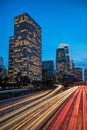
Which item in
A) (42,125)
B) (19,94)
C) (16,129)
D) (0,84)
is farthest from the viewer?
(0,84)

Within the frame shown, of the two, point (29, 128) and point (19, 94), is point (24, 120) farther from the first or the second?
point (19, 94)

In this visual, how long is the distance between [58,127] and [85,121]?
4.65 m

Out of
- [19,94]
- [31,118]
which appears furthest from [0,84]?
[31,118]

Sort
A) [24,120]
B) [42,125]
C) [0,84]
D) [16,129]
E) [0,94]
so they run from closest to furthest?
[16,129] → [42,125] → [24,120] → [0,94] → [0,84]

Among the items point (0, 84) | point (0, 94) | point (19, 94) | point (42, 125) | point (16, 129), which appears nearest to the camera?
point (16, 129)

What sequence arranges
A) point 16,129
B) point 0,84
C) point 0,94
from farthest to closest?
point 0,84, point 0,94, point 16,129

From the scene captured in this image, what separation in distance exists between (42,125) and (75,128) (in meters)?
4.28

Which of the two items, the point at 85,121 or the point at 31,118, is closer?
the point at 85,121

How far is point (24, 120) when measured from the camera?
2708 cm

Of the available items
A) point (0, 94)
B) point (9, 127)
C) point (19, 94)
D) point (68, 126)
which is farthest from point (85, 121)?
point (19, 94)

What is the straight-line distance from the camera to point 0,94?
5625 centimetres

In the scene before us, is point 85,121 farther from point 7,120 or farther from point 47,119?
point 7,120

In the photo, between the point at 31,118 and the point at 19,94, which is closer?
the point at 31,118

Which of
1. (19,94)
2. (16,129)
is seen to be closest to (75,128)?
(16,129)
